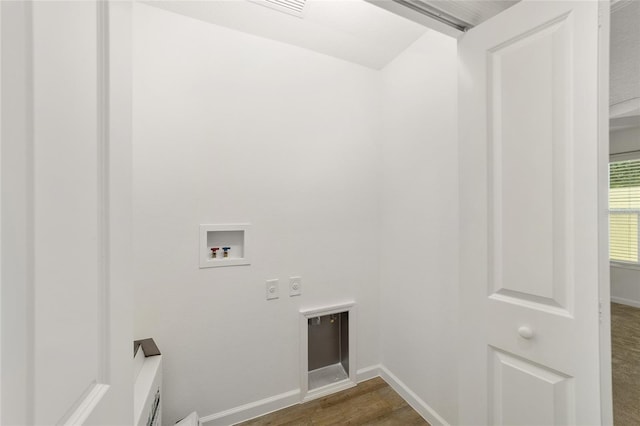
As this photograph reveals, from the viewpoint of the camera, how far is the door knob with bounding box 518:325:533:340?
2.84 ft

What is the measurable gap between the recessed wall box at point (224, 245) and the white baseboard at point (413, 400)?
1.45 m

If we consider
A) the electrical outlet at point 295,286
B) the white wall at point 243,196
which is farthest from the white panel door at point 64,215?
the electrical outlet at point 295,286

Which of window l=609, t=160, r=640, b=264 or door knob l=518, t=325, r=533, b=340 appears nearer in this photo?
door knob l=518, t=325, r=533, b=340

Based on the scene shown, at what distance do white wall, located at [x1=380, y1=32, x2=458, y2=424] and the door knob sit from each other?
652 mm

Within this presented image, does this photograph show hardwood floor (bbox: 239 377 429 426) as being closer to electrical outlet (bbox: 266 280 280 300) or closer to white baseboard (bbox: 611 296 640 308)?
electrical outlet (bbox: 266 280 280 300)

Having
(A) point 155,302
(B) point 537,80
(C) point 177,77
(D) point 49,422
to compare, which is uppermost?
(C) point 177,77

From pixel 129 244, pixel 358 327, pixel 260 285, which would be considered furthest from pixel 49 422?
pixel 358 327

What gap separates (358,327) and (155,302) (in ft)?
4.80

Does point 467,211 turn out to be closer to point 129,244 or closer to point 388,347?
point 129,244

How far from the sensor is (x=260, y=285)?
1779 millimetres

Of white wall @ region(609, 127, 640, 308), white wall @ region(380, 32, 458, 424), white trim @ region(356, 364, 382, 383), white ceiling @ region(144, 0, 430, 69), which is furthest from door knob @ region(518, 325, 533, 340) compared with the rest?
white ceiling @ region(144, 0, 430, 69)

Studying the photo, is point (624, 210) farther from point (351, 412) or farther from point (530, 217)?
point (351, 412)

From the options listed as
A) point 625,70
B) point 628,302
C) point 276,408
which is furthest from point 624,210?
point 276,408

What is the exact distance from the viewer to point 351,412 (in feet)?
5.73
